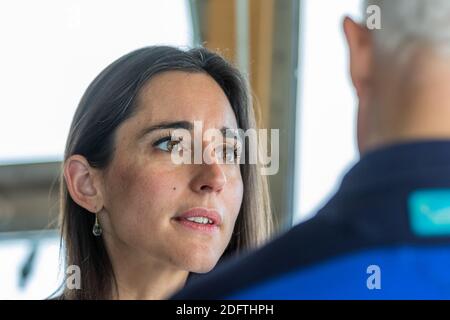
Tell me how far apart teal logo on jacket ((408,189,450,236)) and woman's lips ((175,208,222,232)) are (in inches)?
28.4

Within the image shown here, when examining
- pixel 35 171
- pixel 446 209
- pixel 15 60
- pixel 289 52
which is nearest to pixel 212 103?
pixel 446 209

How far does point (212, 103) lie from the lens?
143 centimetres

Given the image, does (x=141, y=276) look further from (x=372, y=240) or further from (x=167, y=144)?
(x=372, y=240)

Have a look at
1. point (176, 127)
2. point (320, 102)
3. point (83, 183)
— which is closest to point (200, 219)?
point (176, 127)

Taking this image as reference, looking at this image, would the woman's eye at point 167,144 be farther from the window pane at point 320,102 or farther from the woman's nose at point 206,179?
the window pane at point 320,102

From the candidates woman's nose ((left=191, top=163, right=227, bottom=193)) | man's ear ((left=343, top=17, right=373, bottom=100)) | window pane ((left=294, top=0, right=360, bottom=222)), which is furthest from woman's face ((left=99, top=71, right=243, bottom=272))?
window pane ((left=294, top=0, right=360, bottom=222))

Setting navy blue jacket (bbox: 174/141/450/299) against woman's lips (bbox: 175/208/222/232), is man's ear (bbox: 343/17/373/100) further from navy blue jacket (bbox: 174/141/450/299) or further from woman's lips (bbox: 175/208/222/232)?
woman's lips (bbox: 175/208/222/232)

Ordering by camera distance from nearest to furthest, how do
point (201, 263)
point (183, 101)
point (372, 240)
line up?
point (372, 240)
point (201, 263)
point (183, 101)

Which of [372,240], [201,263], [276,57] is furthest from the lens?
[276,57]

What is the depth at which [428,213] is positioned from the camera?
1.96 ft

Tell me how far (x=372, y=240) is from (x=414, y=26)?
0.58ft

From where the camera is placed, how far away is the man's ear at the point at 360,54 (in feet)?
2.21

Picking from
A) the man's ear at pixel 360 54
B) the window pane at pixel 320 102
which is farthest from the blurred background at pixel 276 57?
the man's ear at pixel 360 54

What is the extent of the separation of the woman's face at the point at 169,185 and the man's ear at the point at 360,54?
62 cm
